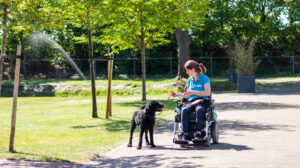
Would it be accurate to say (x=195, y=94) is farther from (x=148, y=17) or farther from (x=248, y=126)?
(x=148, y=17)

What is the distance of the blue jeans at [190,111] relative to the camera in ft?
27.5

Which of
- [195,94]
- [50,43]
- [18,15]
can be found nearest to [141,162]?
[195,94]

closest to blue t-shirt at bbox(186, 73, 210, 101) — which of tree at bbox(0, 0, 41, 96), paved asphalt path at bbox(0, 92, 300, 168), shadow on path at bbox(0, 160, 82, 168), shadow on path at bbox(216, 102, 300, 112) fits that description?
paved asphalt path at bbox(0, 92, 300, 168)

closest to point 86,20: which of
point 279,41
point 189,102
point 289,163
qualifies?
point 189,102

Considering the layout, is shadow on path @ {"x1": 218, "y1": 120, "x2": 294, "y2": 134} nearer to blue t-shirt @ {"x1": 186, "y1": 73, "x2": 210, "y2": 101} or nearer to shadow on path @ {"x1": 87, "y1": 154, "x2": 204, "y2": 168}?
blue t-shirt @ {"x1": 186, "y1": 73, "x2": 210, "y2": 101}

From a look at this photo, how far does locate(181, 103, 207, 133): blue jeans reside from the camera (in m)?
8.37

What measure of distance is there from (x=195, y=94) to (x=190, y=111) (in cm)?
36

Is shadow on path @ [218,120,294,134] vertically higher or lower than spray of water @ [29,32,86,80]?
lower

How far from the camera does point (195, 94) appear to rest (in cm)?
867

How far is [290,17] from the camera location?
3384 cm

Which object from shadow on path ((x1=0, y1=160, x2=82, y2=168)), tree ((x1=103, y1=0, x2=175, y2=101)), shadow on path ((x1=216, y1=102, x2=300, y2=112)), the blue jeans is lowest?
shadow on path ((x1=0, y1=160, x2=82, y2=168))

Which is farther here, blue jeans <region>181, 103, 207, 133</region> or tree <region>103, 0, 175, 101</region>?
tree <region>103, 0, 175, 101</region>

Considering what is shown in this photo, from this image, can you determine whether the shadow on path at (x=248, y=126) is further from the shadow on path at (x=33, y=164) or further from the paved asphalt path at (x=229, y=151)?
the shadow on path at (x=33, y=164)

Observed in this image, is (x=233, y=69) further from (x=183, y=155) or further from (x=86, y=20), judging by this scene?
(x=183, y=155)
